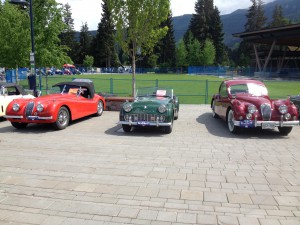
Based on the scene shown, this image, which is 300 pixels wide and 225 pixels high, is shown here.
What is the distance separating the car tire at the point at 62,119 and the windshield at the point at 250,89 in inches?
219

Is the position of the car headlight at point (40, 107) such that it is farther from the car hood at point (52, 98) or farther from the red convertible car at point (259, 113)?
the red convertible car at point (259, 113)

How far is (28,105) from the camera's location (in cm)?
898

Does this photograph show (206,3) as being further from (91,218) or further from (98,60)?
(91,218)

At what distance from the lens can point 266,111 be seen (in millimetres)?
8383

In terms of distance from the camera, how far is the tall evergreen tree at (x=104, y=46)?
275 ft

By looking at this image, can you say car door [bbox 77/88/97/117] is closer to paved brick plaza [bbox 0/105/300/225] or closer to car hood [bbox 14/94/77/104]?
car hood [bbox 14/94/77/104]

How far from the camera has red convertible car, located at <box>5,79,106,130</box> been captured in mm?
8797

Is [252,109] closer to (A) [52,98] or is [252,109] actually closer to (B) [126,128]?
(B) [126,128]

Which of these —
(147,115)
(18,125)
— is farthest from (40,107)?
(147,115)

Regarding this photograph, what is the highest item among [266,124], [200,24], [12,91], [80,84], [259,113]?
[200,24]

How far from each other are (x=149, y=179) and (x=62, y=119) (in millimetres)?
5266

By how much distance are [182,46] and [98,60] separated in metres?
26.7

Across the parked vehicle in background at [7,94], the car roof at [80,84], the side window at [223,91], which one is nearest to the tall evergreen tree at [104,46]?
the parked vehicle in background at [7,94]

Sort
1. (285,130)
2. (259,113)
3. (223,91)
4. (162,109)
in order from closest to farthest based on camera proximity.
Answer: (259,113) < (162,109) < (285,130) < (223,91)
